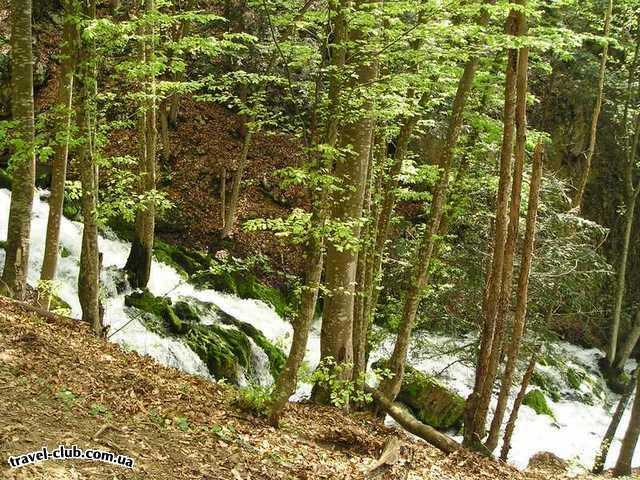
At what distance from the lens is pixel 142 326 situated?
1110 cm

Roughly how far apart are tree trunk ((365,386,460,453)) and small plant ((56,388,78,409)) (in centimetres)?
553

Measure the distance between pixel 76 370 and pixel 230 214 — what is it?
33.5ft

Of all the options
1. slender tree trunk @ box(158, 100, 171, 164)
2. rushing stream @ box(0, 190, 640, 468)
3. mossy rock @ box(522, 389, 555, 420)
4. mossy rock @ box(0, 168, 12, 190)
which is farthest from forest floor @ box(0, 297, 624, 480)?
slender tree trunk @ box(158, 100, 171, 164)

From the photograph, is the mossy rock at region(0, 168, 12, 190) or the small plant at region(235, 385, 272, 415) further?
the mossy rock at region(0, 168, 12, 190)

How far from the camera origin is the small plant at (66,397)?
16.1 feet

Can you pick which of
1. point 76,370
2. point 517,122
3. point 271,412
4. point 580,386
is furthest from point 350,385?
point 580,386

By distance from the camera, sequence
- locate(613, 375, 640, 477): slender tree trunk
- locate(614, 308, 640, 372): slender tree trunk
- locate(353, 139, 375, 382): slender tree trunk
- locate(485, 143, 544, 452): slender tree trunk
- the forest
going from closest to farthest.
Answer: the forest → locate(485, 143, 544, 452): slender tree trunk → locate(353, 139, 375, 382): slender tree trunk → locate(613, 375, 640, 477): slender tree trunk → locate(614, 308, 640, 372): slender tree trunk

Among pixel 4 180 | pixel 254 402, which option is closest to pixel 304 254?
pixel 254 402

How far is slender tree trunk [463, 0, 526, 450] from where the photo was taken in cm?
848

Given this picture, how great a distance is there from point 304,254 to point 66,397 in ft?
8.48

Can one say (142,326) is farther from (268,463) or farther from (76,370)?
(268,463)

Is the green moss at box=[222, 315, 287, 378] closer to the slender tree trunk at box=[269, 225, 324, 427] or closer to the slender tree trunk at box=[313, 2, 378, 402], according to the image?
the slender tree trunk at box=[313, 2, 378, 402]

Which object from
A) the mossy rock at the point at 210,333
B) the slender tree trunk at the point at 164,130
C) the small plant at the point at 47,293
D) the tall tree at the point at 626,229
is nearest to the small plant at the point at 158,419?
the small plant at the point at 47,293

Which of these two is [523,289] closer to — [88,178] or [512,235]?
[512,235]
